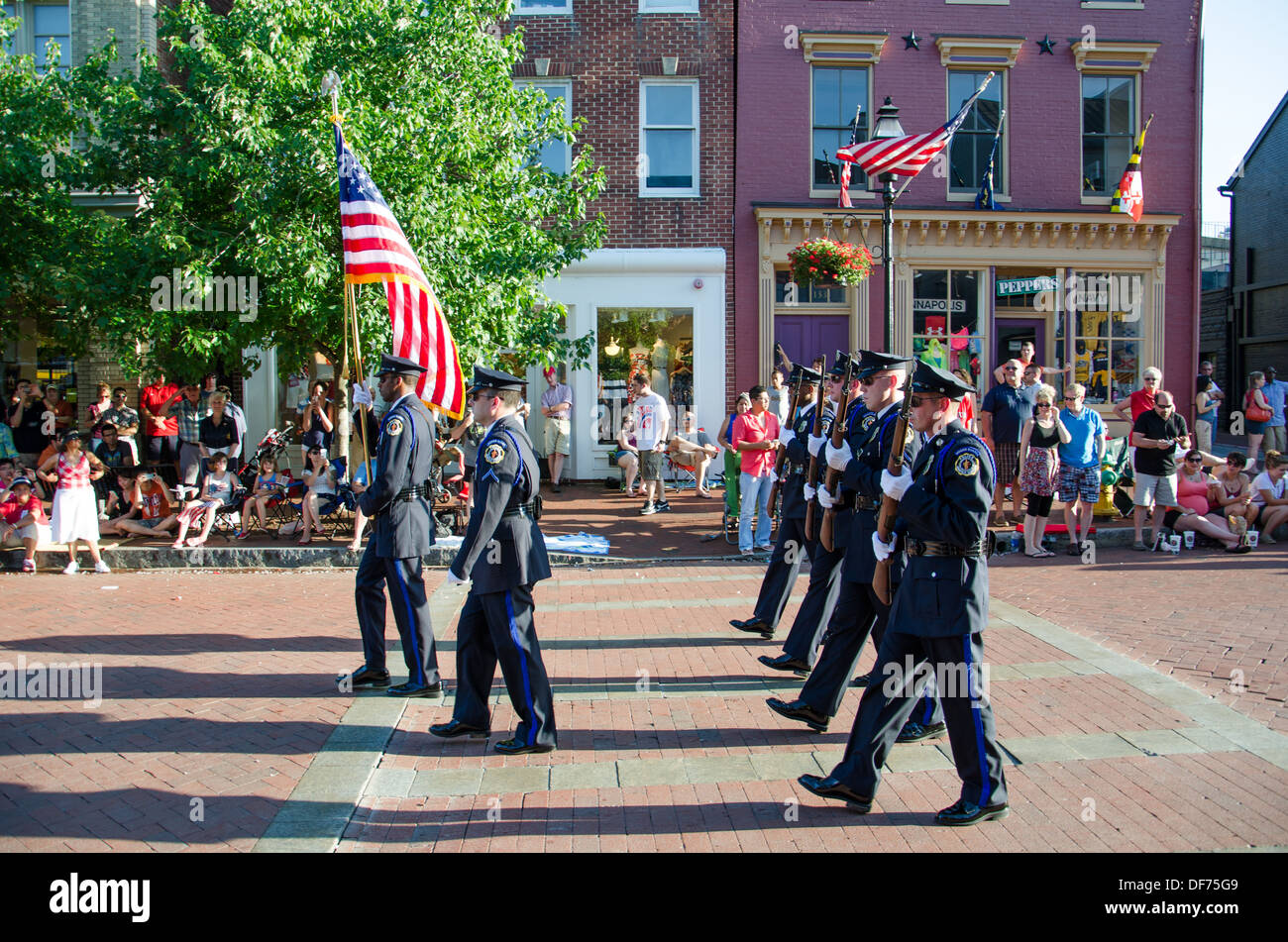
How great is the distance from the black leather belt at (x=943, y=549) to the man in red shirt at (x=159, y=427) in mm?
12393

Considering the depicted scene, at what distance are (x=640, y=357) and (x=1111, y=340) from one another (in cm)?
848

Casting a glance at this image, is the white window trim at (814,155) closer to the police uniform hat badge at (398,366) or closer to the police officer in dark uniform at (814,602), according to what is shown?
the police officer in dark uniform at (814,602)

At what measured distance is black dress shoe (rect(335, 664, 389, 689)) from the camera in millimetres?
6867

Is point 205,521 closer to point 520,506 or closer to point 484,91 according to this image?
point 484,91

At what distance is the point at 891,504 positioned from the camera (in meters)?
5.15

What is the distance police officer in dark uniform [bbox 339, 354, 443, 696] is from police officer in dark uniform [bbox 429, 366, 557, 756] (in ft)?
3.00

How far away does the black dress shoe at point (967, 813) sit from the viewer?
181 inches

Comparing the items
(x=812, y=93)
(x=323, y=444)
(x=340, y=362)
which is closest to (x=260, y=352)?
(x=323, y=444)

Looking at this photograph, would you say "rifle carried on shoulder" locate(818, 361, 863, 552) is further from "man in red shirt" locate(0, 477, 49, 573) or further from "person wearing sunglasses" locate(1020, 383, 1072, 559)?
"man in red shirt" locate(0, 477, 49, 573)

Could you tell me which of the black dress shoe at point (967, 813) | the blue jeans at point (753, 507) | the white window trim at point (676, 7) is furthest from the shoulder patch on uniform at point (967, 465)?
the white window trim at point (676, 7)

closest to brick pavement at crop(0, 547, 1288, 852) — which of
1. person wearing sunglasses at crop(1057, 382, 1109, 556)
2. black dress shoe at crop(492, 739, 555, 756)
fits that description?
black dress shoe at crop(492, 739, 555, 756)

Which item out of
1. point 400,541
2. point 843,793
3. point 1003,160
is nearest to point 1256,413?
point 1003,160
